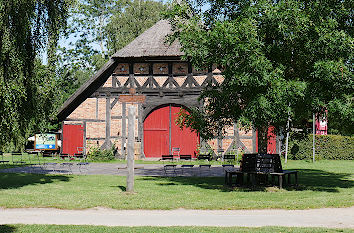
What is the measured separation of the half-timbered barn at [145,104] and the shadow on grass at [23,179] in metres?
9.01

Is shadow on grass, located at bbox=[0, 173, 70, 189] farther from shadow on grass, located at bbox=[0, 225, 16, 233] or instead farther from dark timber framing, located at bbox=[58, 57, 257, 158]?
dark timber framing, located at bbox=[58, 57, 257, 158]

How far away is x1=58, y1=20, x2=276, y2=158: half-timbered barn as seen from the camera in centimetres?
2612

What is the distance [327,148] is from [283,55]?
17515 mm

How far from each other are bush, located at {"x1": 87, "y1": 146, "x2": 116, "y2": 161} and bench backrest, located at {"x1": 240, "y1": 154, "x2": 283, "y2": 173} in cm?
1321

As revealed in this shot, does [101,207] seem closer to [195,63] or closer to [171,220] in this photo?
[171,220]

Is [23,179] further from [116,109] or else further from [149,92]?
[149,92]

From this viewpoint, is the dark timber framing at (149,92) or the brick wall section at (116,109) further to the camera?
the brick wall section at (116,109)

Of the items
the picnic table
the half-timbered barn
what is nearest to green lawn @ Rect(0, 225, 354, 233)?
the picnic table

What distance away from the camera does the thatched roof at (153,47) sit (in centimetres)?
2570

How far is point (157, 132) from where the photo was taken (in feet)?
88.9

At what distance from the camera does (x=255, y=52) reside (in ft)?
41.1

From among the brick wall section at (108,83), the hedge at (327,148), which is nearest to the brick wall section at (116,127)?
the brick wall section at (108,83)

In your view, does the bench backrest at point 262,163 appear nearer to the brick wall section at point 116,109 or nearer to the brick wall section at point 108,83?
the brick wall section at point 116,109

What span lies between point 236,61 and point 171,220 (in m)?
5.83
